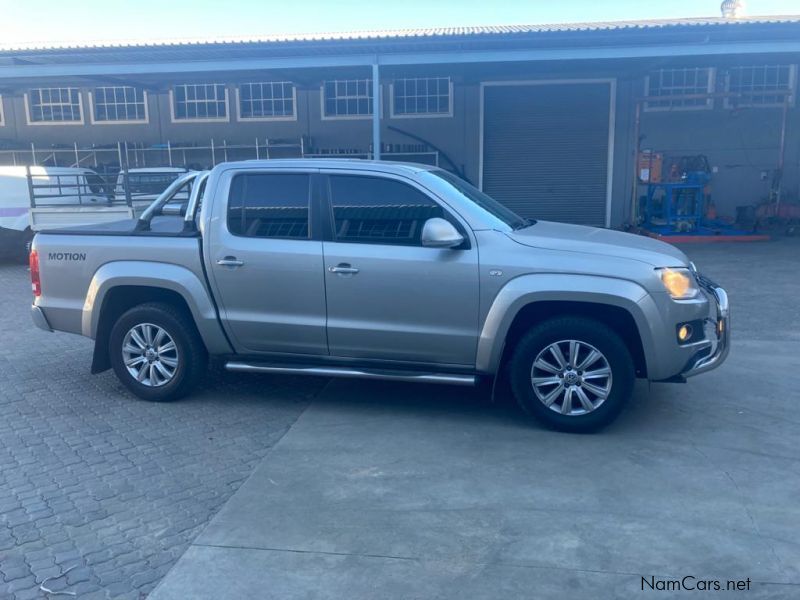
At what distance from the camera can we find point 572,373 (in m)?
5.29

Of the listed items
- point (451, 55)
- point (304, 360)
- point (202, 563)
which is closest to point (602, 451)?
point (304, 360)

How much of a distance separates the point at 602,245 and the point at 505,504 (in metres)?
2.04

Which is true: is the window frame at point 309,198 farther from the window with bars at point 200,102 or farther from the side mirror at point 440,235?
the window with bars at point 200,102

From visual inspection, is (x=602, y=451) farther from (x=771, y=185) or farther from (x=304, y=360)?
(x=771, y=185)

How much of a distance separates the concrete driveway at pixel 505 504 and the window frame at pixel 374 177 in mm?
1326

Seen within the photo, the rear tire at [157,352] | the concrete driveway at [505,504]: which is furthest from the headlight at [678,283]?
the rear tire at [157,352]

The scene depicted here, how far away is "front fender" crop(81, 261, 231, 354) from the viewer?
19.3ft

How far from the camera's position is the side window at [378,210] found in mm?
5586

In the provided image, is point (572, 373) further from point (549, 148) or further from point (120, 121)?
point (120, 121)

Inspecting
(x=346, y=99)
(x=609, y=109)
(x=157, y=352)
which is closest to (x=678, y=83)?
(x=609, y=109)

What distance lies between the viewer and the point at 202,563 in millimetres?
3689

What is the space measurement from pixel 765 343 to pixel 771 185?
44.2 ft

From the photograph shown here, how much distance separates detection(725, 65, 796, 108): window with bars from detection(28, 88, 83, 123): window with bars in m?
18.3

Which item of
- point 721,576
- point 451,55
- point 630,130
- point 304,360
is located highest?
point 451,55
